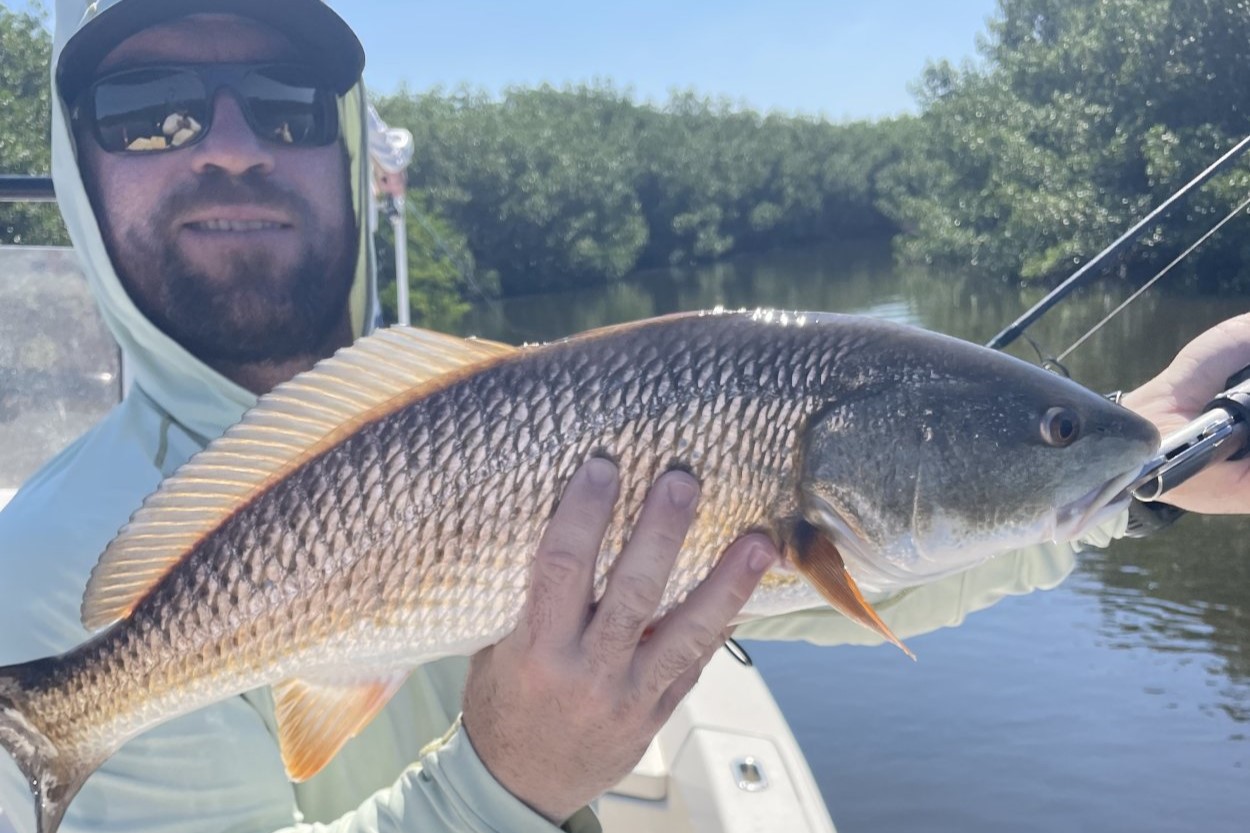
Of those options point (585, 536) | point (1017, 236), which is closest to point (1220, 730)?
point (585, 536)

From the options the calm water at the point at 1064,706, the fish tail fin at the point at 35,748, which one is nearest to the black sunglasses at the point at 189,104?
the fish tail fin at the point at 35,748

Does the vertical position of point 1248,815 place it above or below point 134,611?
below

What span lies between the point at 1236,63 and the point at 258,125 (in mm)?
31128

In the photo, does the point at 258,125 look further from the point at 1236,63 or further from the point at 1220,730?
the point at 1236,63

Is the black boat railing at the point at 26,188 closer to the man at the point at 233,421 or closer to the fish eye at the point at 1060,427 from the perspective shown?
the man at the point at 233,421

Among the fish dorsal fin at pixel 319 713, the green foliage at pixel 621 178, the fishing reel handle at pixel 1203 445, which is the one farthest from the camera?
the green foliage at pixel 621 178

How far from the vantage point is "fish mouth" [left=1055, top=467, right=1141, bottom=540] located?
1.76m

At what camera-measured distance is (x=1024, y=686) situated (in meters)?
7.77

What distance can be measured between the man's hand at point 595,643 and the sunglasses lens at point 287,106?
3.76 feet

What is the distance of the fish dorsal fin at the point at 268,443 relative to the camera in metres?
1.60

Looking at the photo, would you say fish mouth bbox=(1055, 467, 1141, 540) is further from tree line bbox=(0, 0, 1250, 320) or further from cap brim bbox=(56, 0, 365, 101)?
tree line bbox=(0, 0, 1250, 320)

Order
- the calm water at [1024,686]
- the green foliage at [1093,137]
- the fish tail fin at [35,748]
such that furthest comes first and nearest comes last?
the green foliage at [1093,137] → the calm water at [1024,686] → the fish tail fin at [35,748]

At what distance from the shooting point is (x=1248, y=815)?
6.17m

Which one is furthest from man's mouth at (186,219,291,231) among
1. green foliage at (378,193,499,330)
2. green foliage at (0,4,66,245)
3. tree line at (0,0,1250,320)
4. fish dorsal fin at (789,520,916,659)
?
green foliage at (378,193,499,330)
